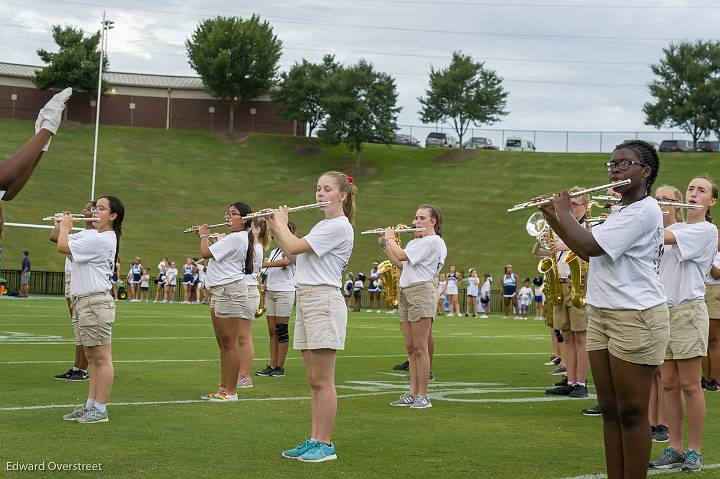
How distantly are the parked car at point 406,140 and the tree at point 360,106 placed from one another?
34.6 ft

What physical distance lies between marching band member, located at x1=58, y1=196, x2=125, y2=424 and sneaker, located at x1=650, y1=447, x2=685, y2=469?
488 cm

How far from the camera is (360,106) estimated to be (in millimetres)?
65062

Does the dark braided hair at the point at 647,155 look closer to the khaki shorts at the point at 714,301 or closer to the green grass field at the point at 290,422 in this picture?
the green grass field at the point at 290,422

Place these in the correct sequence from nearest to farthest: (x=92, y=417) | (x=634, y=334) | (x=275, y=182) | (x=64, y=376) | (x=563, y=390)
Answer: (x=634, y=334) < (x=92, y=417) < (x=563, y=390) < (x=64, y=376) < (x=275, y=182)

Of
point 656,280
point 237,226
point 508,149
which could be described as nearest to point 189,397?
point 237,226

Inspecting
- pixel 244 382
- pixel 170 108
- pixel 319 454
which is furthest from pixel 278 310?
pixel 170 108

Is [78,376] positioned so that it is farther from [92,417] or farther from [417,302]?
[417,302]

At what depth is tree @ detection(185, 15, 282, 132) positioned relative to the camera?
73.8 m

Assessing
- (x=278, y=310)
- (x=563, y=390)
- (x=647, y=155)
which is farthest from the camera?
(x=278, y=310)

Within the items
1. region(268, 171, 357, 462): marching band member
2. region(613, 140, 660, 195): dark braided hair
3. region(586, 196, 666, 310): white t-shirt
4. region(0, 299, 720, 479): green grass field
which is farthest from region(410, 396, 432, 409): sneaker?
region(613, 140, 660, 195): dark braided hair

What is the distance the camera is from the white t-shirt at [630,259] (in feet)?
19.4

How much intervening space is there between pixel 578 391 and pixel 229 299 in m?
4.38

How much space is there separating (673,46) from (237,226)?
6511cm

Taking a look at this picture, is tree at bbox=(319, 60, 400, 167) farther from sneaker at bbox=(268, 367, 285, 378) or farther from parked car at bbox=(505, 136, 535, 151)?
sneaker at bbox=(268, 367, 285, 378)
